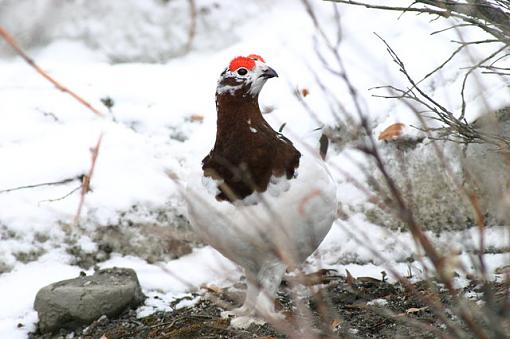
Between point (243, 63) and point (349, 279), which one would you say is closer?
point (243, 63)

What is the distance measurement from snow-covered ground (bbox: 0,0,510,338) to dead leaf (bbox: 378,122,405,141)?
0.27 feet

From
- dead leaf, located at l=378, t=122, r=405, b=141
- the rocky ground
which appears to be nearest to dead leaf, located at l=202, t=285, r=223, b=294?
the rocky ground

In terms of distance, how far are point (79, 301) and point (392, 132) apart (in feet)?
5.92

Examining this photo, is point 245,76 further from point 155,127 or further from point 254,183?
point 155,127

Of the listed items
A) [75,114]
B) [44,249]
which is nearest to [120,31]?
[75,114]

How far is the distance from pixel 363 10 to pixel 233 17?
35.8 inches

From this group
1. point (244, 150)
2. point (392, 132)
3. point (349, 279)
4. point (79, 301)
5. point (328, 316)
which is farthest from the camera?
point (392, 132)

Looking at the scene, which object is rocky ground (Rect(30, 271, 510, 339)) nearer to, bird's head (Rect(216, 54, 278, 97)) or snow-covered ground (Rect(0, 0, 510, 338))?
snow-covered ground (Rect(0, 0, 510, 338))

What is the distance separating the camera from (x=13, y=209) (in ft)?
13.0

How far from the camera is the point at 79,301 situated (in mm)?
3246

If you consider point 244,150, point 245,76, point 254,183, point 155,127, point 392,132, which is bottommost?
point 254,183

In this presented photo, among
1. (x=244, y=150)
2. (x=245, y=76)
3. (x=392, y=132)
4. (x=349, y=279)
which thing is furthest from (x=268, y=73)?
A: (x=392, y=132)

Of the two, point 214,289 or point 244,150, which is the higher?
point 244,150

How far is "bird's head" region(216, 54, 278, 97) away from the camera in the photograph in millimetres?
2941
